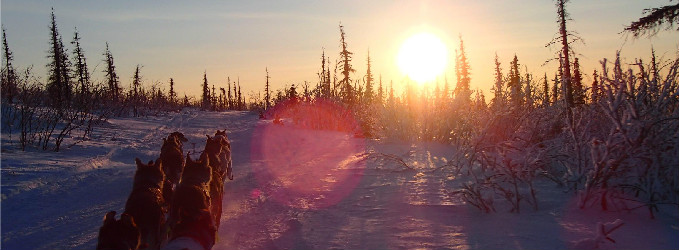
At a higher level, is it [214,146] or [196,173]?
[214,146]

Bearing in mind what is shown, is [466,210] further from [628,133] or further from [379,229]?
[628,133]

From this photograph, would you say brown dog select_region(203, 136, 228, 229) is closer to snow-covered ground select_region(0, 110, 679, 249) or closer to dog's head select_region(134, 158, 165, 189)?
snow-covered ground select_region(0, 110, 679, 249)

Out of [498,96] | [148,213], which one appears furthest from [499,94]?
[148,213]

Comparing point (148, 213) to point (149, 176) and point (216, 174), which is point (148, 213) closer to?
point (149, 176)

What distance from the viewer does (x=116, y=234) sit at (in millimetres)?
2980

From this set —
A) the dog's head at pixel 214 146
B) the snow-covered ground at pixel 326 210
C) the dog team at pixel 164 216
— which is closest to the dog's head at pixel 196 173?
the dog team at pixel 164 216

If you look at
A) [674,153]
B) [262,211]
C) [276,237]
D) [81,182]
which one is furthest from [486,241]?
[81,182]

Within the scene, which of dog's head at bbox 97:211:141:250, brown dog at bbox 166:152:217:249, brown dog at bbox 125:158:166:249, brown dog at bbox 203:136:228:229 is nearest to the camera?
dog's head at bbox 97:211:141:250

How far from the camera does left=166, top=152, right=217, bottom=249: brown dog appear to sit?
326 centimetres

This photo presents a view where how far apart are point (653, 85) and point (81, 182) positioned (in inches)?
303

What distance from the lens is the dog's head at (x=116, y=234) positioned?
9.68 ft

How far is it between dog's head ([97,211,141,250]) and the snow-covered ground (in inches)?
41.4

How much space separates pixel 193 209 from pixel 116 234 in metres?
0.76

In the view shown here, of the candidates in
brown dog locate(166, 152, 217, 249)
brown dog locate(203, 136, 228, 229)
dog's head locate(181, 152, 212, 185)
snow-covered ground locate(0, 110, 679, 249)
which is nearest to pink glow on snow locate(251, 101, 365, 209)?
snow-covered ground locate(0, 110, 679, 249)
